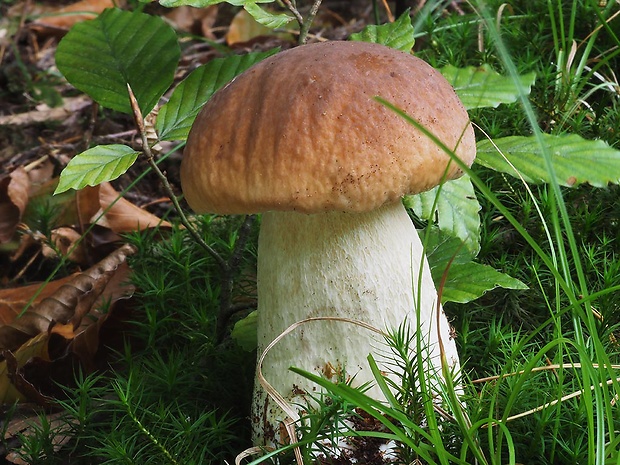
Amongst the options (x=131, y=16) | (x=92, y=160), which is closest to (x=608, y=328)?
(x=92, y=160)

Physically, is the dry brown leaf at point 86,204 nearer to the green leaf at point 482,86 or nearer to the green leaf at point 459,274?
the green leaf at point 459,274

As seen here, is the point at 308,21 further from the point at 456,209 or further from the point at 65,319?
the point at 65,319

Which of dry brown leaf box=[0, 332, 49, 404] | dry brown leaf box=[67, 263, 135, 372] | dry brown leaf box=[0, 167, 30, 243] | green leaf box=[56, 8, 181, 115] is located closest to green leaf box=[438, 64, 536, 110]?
green leaf box=[56, 8, 181, 115]

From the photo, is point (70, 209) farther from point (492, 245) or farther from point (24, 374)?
point (492, 245)

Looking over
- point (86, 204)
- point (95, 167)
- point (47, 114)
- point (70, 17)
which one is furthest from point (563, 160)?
point (70, 17)

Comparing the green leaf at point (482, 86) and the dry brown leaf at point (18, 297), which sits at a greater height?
the green leaf at point (482, 86)

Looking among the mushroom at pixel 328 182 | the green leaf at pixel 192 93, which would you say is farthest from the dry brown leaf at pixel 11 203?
the mushroom at pixel 328 182
